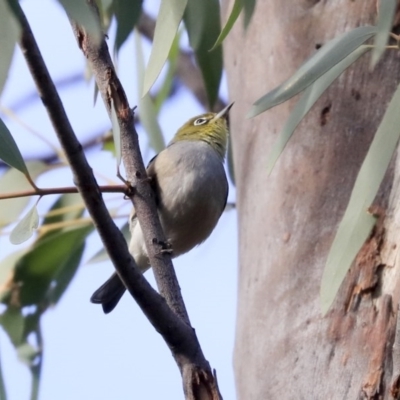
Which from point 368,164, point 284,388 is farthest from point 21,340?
point 368,164

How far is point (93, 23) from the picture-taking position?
1355 millimetres

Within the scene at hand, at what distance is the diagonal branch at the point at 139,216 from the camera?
4.57ft

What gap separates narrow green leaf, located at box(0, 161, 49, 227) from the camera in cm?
271

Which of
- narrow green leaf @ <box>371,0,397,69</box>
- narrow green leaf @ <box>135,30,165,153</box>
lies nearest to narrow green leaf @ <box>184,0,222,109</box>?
narrow green leaf @ <box>135,30,165,153</box>

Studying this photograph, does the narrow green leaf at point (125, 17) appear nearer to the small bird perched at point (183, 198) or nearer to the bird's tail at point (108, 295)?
the small bird perched at point (183, 198)

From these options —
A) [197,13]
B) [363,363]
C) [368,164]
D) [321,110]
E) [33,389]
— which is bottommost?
[363,363]

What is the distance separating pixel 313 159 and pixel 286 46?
14.6 inches

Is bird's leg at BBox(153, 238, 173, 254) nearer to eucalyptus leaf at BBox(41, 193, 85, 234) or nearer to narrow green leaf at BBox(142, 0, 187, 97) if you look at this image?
narrow green leaf at BBox(142, 0, 187, 97)

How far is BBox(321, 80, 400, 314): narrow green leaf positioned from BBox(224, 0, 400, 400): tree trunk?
0.65 feet

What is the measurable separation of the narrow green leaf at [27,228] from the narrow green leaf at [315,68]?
0.44 metres

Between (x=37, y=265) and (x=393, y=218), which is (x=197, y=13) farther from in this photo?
(x=37, y=265)

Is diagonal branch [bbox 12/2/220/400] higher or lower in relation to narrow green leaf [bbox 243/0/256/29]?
lower

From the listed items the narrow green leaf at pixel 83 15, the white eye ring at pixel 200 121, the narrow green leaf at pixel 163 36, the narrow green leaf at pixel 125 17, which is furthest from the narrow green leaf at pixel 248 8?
the white eye ring at pixel 200 121

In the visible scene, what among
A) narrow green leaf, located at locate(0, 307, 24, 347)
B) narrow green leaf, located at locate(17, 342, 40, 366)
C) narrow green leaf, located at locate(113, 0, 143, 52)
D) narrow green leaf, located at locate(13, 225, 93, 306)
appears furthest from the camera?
narrow green leaf, located at locate(13, 225, 93, 306)
